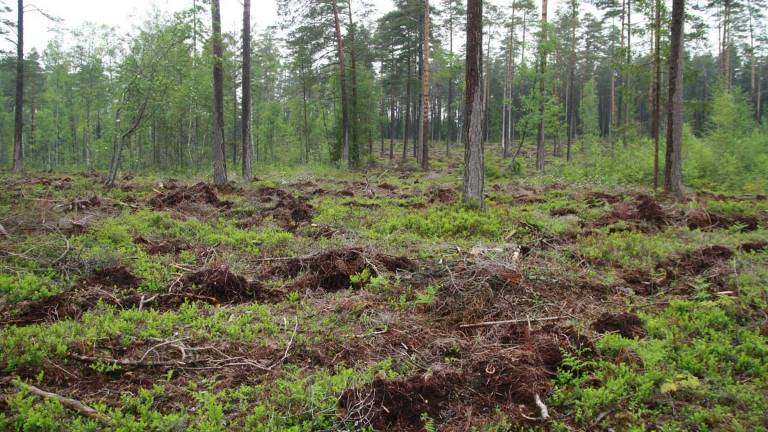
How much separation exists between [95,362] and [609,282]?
571 centimetres

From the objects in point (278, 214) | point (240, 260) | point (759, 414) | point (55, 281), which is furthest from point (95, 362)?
point (278, 214)

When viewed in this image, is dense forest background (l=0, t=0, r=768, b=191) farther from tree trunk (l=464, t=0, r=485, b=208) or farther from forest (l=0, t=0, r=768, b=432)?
tree trunk (l=464, t=0, r=485, b=208)

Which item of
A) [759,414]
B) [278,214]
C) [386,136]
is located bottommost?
[759,414]

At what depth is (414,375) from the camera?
143 inches

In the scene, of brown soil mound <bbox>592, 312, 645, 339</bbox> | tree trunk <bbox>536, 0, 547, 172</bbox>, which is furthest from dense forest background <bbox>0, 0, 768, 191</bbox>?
brown soil mound <bbox>592, 312, 645, 339</bbox>

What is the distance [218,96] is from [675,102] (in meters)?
13.3

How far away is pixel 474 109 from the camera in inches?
395

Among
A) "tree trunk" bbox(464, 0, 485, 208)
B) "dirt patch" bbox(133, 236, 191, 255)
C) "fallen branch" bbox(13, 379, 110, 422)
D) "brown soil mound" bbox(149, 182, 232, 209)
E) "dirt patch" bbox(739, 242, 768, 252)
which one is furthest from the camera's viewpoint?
"brown soil mound" bbox(149, 182, 232, 209)

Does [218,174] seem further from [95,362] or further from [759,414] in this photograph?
[759,414]

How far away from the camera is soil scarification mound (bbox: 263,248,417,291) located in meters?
5.96

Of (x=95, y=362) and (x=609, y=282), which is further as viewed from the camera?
(x=609, y=282)

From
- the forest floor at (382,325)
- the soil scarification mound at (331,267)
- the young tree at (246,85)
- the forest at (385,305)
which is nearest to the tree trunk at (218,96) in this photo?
the forest at (385,305)

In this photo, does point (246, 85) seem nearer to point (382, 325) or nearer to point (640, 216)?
point (640, 216)

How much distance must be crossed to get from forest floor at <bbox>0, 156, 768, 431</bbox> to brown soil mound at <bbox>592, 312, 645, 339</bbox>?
21 mm
